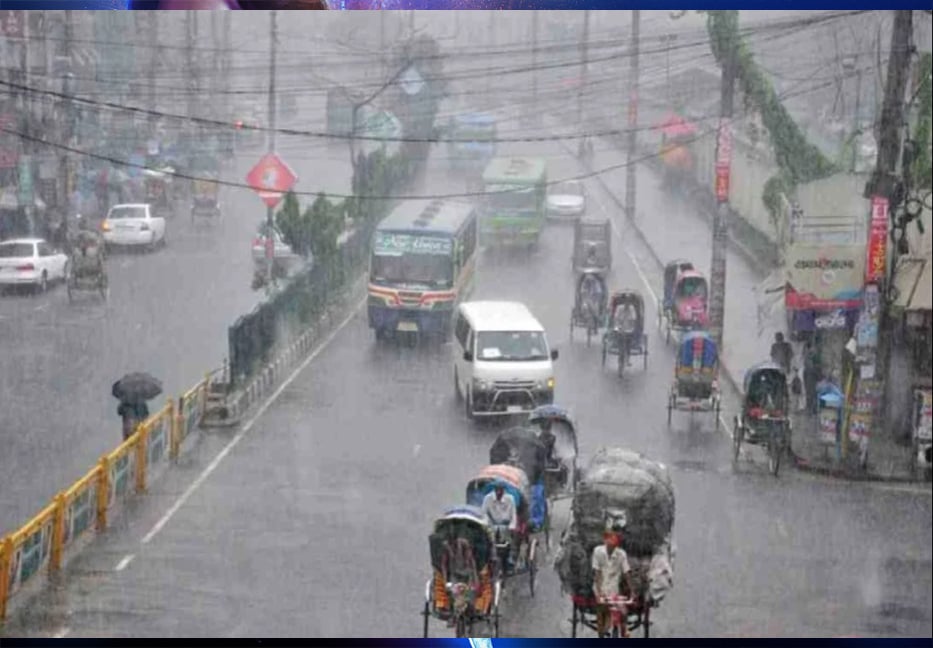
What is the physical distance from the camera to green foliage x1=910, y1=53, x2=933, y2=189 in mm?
4672

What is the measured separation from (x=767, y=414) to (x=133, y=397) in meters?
2.13


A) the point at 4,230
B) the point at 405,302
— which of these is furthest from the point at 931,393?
the point at 4,230

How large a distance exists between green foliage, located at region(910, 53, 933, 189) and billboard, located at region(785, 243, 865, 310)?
11.6 inches

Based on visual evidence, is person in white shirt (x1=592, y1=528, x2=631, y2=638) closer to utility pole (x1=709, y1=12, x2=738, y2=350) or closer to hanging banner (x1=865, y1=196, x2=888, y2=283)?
utility pole (x1=709, y1=12, x2=738, y2=350)

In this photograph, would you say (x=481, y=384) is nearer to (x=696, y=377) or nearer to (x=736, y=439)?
(x=696, y=377)

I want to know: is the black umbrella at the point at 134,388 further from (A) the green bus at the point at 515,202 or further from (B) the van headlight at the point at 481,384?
(A) the green bus at the point at 515,202

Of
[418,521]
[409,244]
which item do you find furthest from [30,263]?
[418,521]

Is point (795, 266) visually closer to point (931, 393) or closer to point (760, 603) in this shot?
point (931, 393)

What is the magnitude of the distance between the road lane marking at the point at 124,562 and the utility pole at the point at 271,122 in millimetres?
1044

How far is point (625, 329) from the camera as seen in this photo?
500 cm

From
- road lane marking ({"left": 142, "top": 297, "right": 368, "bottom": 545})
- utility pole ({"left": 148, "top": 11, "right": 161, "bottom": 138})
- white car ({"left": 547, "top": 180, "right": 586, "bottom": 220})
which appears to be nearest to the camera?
utility pole ({"left": 148, "top": 11, "right": 161, "bottom": 138})

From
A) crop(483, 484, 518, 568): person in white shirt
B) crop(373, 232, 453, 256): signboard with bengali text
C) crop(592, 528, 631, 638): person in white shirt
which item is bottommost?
crop(592, 528, 631, 638): person in white shirt

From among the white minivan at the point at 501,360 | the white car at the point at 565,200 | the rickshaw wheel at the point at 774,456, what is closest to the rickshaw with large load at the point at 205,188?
the white minivan at the point at 501,360

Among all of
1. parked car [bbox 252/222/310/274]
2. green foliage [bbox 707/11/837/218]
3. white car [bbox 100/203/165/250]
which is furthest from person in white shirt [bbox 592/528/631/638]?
white car [bbox 100/203/165/250]
